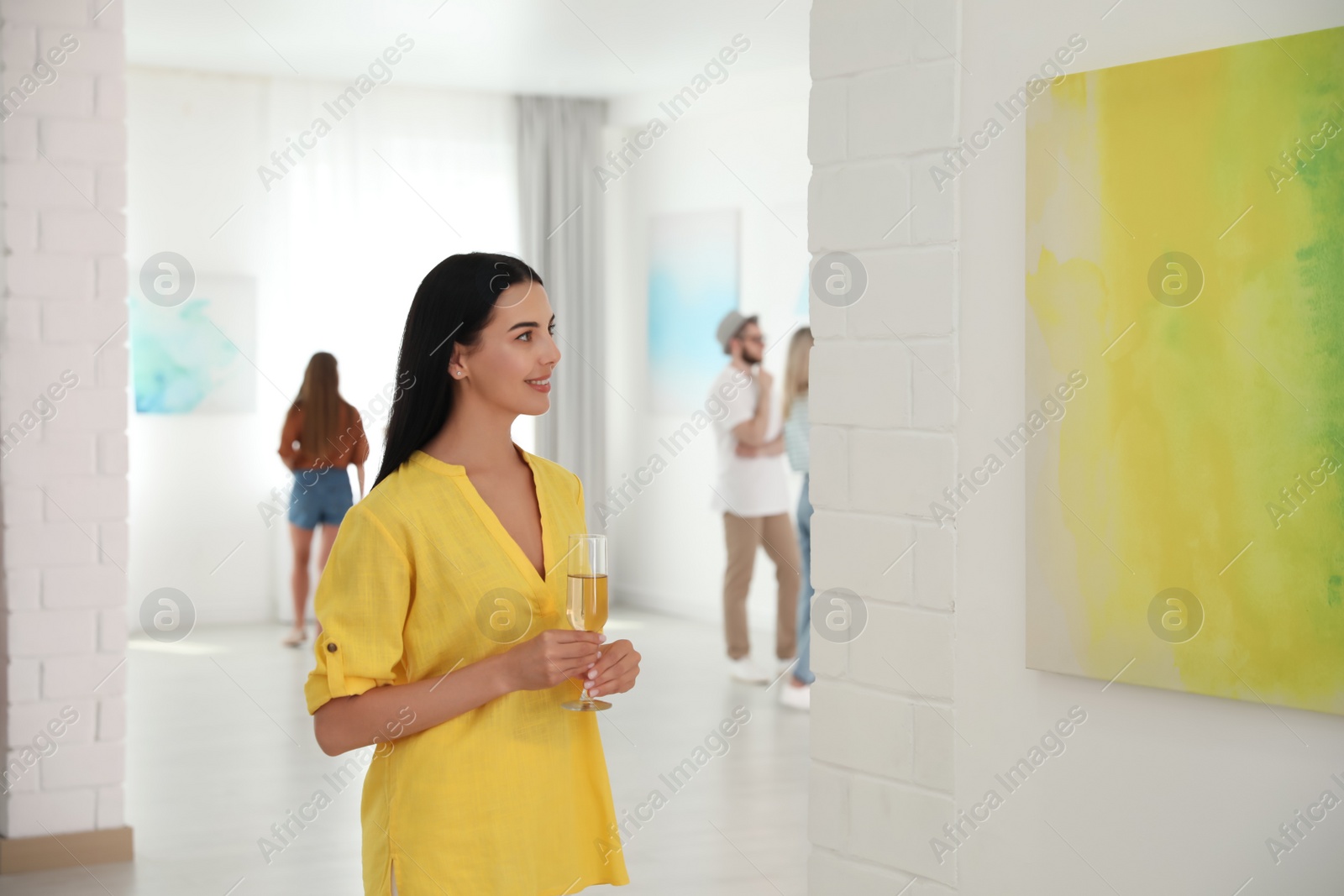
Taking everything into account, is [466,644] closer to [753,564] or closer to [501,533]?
[501,533]

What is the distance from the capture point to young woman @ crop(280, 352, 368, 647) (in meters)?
6.71

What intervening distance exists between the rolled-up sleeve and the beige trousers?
14.7 feet

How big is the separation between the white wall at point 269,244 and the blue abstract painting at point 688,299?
120cm

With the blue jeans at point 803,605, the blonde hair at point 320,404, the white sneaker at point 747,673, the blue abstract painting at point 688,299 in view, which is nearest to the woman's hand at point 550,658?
the blue jeans at point 803,605

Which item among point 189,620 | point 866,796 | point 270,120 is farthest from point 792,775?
point 270,120

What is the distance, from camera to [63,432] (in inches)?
145

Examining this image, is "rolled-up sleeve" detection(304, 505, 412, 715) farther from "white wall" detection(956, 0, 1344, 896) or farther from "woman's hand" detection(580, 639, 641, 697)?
"white wall" detection(956, 0, 1344, 896)

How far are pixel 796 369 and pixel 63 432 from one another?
3.07 m

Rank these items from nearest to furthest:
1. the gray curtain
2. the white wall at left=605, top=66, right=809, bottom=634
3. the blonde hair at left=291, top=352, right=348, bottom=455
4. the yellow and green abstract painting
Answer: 1. the yellow and green abstract painting
2. the blonde hair at left=291, top=352, right=348, bottom=455
3. the white wall at left=605, top=66, right=809, bottom=634
4. the gray curtain

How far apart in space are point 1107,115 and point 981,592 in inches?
25.7

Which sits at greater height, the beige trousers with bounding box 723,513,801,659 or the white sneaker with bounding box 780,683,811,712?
the beige trousers with bounding box 723,513,801,659

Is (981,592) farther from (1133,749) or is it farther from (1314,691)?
(1314,691)

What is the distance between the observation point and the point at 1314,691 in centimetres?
145

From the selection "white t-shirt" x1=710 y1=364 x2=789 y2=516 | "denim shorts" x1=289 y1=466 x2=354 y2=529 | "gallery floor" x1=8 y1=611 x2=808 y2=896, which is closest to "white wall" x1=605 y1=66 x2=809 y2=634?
"white t-shirt" x1=710 y1=364 x2=789 y2=516
